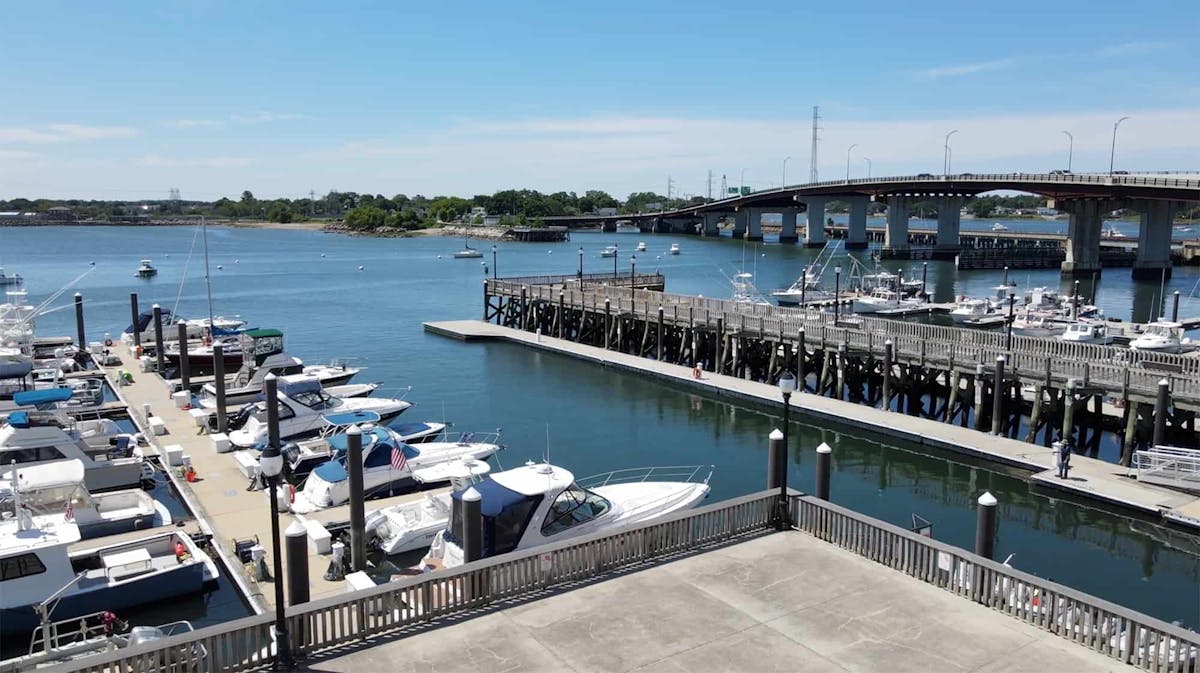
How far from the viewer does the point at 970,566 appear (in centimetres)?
1241

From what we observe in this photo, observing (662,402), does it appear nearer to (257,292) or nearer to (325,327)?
(325,327)

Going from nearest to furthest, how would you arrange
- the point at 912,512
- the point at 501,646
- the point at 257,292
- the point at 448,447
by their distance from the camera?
the point at 501,646, the point at 912,512, the point at 448,447, the point at 257,292

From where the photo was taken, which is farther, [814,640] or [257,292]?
[257,292]

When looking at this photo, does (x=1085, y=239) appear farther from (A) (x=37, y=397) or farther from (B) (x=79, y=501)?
(B) (x=79, y=501)

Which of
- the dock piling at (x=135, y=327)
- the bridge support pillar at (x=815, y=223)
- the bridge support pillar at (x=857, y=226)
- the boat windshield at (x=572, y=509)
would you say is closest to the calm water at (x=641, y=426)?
the boat windshield at (x=572, y=509)

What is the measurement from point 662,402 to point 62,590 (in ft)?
89.2

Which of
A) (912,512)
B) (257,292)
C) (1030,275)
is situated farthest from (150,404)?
(1030,275)

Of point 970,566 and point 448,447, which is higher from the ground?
point 970,566

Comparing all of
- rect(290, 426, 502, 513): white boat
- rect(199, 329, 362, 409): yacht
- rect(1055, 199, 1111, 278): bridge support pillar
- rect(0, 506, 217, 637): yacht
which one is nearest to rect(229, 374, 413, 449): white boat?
rect(290, 426, 502, 513): white boat

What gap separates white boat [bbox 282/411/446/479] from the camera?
2650 centimetres

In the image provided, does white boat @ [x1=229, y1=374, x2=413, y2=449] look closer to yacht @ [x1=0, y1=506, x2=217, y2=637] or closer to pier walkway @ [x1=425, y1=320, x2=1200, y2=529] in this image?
yacht @ [x1=0, y1=506, x2=217, y2=637]

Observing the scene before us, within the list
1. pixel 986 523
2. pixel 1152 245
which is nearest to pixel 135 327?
pixel 986 523

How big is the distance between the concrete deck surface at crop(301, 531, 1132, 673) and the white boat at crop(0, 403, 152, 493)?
16522 millimetres

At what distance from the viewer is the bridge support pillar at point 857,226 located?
173m
